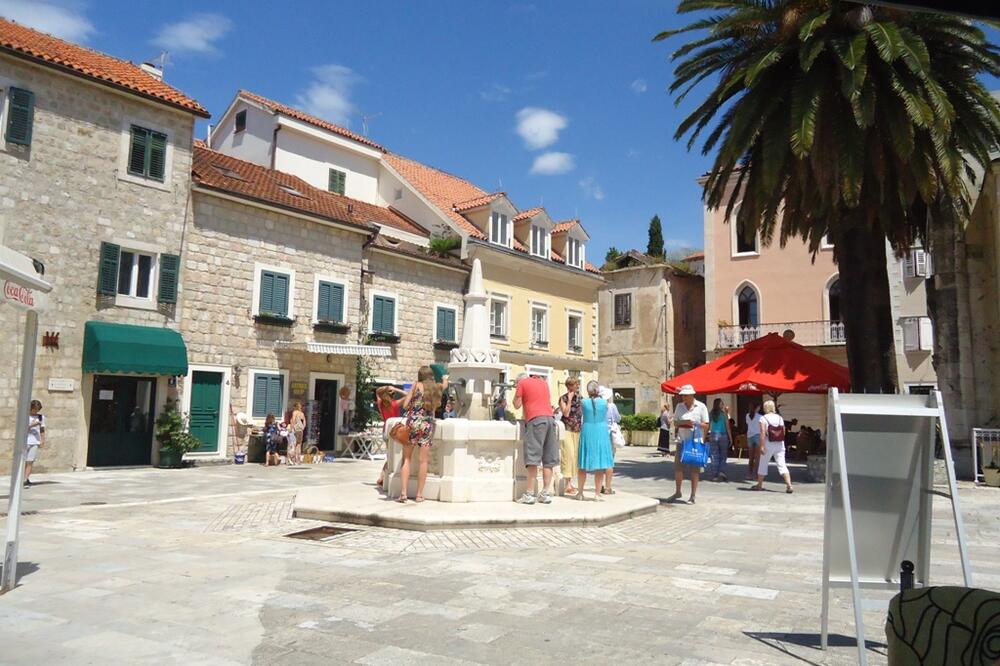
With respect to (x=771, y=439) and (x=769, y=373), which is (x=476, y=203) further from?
(x=771, y=439)

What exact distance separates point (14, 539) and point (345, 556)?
285 centimetres

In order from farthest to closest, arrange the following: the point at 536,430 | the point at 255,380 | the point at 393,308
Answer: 1. the point at 393,308
2. the point at 255,380
3. the point at 536,430

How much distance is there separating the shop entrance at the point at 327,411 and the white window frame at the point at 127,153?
7318mm

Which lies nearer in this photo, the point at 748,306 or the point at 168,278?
the point at 168,278

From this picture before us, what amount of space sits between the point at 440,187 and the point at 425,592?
29.6 metres

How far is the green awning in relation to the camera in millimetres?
17766

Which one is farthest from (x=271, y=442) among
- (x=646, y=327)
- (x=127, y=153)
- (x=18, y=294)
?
(x=646, y=327)

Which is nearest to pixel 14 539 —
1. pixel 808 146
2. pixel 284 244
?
pixel 808 146

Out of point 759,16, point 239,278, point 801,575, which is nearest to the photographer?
point 801,575

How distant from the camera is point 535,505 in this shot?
10383mm

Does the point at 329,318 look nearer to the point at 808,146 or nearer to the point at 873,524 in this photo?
the point at 808,146

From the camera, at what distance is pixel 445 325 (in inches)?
1111

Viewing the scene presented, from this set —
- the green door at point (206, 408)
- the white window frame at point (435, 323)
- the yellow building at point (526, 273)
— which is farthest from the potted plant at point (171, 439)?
the yellow building at point (526, 273)

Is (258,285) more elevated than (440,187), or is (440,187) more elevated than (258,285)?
(440,187)
